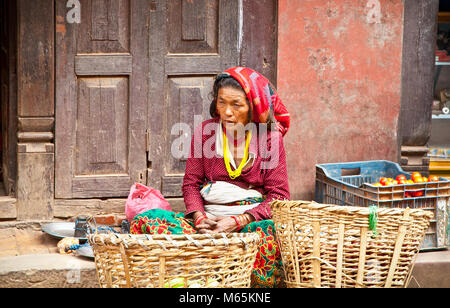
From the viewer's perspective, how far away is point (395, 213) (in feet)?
9.29

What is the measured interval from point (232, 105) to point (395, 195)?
4.36ft

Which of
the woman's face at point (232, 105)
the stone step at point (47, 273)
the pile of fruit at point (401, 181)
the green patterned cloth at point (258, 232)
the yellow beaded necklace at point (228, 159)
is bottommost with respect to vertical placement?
the stone step at point (47, 273)

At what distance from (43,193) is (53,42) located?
1141 mm

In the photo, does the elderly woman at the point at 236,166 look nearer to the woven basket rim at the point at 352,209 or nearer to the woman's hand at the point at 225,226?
the woman's hand at the point at 225,226

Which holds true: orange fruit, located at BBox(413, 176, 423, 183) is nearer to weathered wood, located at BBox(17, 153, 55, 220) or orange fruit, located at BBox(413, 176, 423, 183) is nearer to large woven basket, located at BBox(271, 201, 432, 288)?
large woven basket, located at BBox(271, 201, 432, 288)

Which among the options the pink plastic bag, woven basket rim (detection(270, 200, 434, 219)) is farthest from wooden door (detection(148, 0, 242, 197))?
woven basket rim (detection(270, 200, 434, 219))

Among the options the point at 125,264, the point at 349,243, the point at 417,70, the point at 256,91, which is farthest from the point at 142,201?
the point at 417,70

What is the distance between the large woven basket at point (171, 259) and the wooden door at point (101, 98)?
1.79 metres

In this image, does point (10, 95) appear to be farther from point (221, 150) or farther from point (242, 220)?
point (242, 220)

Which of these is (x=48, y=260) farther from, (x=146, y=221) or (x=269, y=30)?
(x=269, y=30)

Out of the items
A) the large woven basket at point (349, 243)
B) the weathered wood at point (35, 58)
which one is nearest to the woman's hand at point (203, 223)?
the large woven basket at point (349, 243)

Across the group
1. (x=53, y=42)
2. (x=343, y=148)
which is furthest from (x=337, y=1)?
(x=53, y=42)

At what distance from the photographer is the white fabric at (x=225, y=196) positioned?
3.56m

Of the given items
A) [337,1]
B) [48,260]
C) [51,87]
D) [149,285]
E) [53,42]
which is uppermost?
[337,1]
